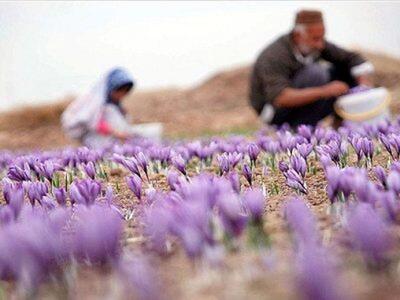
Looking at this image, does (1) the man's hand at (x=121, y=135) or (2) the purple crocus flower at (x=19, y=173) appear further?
(1) the man's hand at (x=121, y=135)

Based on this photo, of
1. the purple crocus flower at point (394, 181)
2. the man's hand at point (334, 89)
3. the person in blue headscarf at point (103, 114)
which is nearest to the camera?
the purple crocus flower at point (394, 181)

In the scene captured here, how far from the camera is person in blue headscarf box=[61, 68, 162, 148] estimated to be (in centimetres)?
882

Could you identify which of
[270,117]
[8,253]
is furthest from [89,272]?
[270,117]

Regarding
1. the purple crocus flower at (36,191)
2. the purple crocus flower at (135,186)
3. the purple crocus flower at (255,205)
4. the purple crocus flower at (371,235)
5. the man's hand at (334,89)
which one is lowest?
the man's hand at (334,89)

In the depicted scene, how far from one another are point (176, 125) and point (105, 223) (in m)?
23.1

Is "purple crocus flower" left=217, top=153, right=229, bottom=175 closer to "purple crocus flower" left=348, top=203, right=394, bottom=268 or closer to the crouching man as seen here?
"purple crocus flower" left=348, top=203, right=394, bottom=268

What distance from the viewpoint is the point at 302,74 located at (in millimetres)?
8320

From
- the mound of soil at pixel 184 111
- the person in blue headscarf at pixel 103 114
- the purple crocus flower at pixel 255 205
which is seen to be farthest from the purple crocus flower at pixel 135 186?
the mound of soil at pixel 184 111

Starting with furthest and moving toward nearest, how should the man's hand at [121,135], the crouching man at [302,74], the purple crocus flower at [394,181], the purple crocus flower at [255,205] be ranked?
the man's hand at [121,135]
the crouching man at [302,74]
the purple crocus flower at [394,181]
the purple crocus flower at [255,205]

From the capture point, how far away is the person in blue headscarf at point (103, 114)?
8820mm

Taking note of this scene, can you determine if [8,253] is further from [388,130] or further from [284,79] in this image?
[284,79]

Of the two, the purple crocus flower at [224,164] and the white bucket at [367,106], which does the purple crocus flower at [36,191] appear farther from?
the white bucket at [367,106]

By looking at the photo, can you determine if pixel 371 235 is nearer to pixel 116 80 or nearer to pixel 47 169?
pixel 47 169

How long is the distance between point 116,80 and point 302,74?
2.44 meters
